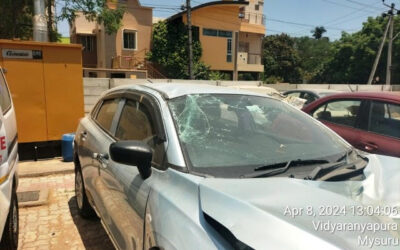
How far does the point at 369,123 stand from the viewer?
182 inches

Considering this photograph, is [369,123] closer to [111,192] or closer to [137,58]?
[111,192]

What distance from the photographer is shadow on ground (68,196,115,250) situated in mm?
3781

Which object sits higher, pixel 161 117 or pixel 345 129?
pixel 161 117

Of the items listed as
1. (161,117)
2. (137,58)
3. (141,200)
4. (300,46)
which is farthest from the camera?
(300,46)

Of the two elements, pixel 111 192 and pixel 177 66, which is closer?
pixel 111 192

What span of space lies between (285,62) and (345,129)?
50456 mm

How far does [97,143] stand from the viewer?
136 inches

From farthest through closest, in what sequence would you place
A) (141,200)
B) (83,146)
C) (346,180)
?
1. (83,146)
2. (141,200)
3. (346,180)

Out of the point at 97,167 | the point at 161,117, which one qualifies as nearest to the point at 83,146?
the point at 97,167

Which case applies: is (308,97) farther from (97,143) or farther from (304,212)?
(304,212)

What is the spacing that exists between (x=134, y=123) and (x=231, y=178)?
45.8 inches

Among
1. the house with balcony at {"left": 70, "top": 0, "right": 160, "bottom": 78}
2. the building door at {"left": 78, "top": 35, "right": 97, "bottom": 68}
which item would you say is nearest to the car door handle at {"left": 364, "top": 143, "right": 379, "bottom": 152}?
the house with balcony at {"left": 70, "top": 0, "right": 160, "bottom": 78}

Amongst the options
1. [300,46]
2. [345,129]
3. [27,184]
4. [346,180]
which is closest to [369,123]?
[345,129]

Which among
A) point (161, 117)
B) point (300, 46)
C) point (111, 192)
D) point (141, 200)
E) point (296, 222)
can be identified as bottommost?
point (111, 192)
